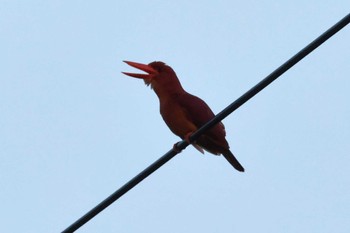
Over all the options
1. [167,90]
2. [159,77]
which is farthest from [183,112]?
[159,77]

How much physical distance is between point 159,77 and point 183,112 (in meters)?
0.50

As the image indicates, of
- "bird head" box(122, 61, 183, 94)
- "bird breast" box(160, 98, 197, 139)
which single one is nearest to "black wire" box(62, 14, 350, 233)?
"bird breast" box(160, 98, 197, 139)

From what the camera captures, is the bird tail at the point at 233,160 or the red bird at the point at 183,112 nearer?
the red bird at the point at 183,112

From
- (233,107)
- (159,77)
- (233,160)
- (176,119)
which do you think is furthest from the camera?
(159,77)

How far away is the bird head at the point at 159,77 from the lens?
728 centimetres

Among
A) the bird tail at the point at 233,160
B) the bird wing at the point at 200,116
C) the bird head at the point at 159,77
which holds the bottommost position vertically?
the bird tail at the point at 233,160

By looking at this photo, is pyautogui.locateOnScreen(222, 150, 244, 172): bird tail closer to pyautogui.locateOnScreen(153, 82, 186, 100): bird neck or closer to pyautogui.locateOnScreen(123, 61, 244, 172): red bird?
pyautogui.locateOnScreen(123, 61, 244, 172): red bird

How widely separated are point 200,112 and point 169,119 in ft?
0.93

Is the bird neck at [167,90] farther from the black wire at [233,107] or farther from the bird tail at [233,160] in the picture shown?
the black wire at [233,107]

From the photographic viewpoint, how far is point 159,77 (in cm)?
736

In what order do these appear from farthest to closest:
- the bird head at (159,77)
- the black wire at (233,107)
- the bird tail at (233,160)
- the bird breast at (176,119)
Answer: the bird head at (159,77), the bird tail at (233,160), the bird breast at (176,119), the black wire at (233,107)

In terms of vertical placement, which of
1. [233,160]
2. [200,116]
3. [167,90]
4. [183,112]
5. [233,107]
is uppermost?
[167,90]

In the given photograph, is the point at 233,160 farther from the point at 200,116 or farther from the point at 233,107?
the point at 233,107

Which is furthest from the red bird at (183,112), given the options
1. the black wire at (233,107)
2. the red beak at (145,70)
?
the black wire at (233,107)
